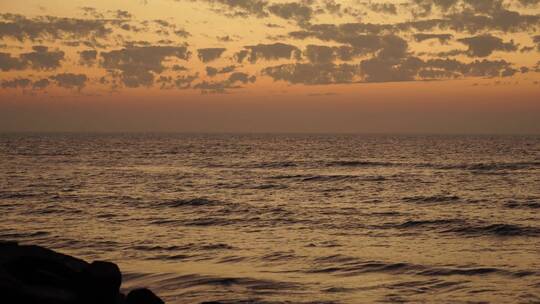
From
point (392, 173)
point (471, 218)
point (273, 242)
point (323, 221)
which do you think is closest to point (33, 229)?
point (273, 242)

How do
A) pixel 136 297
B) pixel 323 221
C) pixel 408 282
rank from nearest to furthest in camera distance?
pixel 136 297, pixel 408 282, pixel 323 221

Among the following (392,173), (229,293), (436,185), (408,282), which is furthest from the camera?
(392,173)

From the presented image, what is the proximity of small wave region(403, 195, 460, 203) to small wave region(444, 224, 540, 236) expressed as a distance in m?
10.5

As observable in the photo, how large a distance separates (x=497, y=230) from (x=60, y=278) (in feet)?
68.0

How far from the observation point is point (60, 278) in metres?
10.6

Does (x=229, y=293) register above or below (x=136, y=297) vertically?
below

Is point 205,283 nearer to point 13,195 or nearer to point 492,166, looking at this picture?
point 13,195

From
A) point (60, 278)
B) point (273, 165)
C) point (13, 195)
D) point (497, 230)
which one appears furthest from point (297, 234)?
point (273, 165)

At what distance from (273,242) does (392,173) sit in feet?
137

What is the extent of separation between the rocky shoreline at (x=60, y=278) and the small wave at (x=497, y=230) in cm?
1826

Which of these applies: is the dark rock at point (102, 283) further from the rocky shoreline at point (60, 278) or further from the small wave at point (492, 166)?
the small wave at point (492, 166)

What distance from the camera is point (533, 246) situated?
2195cm

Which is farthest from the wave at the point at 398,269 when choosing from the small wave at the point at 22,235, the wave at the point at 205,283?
the small wave at the point at 22,235

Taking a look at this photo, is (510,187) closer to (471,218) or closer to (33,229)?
(471,218)
